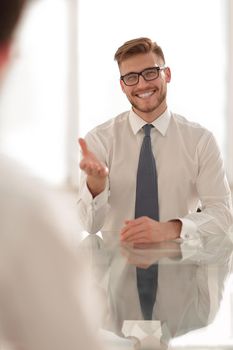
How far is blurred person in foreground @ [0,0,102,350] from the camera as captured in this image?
A: 590mm

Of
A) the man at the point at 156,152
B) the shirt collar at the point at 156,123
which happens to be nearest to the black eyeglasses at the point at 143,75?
the man at the point at 156,152

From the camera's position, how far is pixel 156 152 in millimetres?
3422

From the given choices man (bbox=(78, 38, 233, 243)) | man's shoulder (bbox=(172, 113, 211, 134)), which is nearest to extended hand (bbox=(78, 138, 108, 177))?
man (bbox=(78, 38, 233, 243))

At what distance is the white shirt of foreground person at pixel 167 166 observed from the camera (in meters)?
3.26

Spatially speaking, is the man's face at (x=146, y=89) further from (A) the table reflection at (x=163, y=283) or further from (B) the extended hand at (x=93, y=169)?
(A) the table reflection at (x=163, y=283)

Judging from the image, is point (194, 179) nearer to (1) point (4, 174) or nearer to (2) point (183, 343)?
(2) point (183, 343)

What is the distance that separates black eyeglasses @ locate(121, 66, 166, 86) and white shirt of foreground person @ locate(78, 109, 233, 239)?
182 millimetres

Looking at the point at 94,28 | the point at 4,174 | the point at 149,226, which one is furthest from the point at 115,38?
the point at 4,174

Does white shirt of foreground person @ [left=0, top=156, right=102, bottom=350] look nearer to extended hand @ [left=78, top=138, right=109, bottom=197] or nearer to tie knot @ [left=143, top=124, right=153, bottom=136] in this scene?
extended hand @ [left=78, top=138, right=109, bottom=197]

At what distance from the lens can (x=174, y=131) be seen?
11.4 ft

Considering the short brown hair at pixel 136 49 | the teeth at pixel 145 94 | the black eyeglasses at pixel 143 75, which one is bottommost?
the teeth at pixel 145 94

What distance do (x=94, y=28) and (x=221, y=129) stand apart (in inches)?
56.8

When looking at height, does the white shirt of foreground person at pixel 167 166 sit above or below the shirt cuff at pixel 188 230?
above

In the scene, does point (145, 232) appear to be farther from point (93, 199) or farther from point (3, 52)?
point (3, 52)
